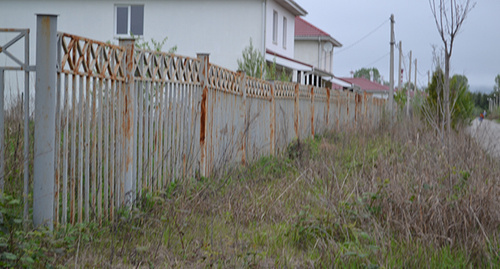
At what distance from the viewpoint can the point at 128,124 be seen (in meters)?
5.68

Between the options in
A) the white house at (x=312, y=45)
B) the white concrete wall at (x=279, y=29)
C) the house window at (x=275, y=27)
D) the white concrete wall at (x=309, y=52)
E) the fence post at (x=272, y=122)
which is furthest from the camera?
the white concrete wall at (x=309, y=52)

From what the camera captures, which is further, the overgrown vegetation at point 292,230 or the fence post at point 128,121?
the fence post at point 128,121

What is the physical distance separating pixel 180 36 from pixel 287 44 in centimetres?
654

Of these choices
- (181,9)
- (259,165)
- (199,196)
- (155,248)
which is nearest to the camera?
(155,248)

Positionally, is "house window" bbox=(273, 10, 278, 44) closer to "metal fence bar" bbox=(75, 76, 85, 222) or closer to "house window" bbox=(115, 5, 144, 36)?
"house window" bbox=(115, 5, 144, 36)

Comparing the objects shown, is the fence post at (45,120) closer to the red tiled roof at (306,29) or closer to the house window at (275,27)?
the house window at (275,27)

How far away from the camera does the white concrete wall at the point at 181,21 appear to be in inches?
978

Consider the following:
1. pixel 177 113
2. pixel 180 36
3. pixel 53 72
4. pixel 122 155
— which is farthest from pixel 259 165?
pixel 180 36

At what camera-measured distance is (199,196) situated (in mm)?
6266

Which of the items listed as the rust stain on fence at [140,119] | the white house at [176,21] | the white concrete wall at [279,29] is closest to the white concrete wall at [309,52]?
the white concrete wall at [279,29]

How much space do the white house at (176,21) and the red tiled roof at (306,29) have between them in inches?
550

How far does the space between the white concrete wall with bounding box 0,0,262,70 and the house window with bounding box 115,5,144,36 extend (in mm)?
263

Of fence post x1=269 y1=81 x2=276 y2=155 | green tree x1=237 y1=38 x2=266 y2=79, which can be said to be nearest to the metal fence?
fence post x1=269 y1=81 x2=276 y2=155

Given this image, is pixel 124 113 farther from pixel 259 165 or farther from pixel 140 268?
pixel 259 165
